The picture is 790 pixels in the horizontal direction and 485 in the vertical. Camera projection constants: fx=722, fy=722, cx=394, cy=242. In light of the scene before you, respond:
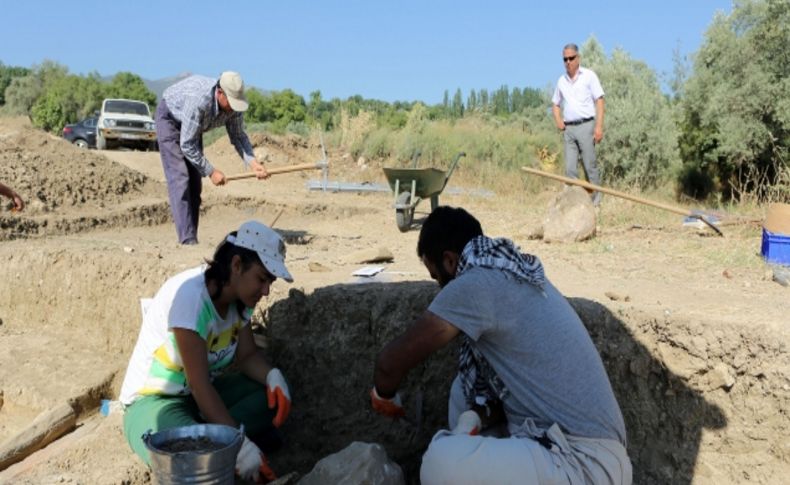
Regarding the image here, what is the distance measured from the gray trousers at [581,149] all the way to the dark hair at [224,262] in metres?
5.07

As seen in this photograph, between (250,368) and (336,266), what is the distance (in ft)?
5.22

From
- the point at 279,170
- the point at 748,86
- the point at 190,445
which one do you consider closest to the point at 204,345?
the point at 190,445

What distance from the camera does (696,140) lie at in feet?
46.6

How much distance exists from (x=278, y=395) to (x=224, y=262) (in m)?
0.67

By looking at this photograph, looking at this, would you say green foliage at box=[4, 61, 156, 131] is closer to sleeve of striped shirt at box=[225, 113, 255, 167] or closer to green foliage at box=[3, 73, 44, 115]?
green foliage at box=[3, 73, 44, 115]

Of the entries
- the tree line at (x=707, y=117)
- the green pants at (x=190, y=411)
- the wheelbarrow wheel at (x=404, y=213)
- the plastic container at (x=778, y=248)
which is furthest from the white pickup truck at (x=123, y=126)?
the green pants at (x=190, y=411)

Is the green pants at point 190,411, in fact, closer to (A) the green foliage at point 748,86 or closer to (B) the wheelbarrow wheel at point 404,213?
(B) the wheelbarrow wheel at point 404,213

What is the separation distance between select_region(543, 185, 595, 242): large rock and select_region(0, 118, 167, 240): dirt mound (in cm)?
523

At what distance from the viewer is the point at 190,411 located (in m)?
3.07

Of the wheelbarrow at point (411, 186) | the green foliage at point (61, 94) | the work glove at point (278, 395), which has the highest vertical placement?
the green foliage at point (61, 94)

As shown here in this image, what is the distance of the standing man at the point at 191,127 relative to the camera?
5.50 m

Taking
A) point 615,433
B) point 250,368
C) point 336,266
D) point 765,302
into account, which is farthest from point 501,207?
point 615,433

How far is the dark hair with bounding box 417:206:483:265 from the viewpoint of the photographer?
→ 250cm

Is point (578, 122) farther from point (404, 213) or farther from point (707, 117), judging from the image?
point (707, 117)
